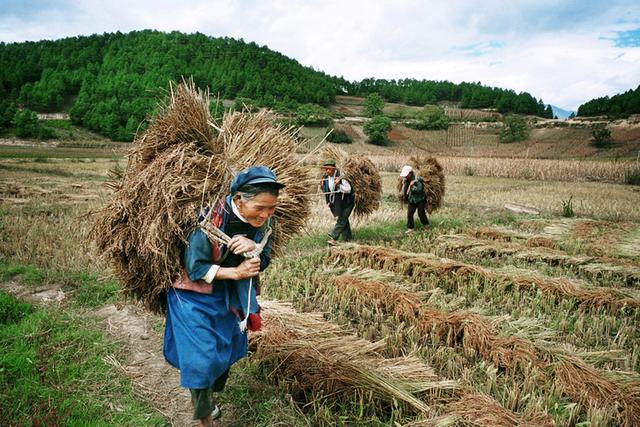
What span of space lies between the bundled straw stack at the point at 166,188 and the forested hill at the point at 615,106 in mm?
52012

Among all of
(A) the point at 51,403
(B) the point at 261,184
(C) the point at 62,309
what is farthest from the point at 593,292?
(C) the point at 62,309

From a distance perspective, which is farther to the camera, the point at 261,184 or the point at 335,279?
the point at 335,279

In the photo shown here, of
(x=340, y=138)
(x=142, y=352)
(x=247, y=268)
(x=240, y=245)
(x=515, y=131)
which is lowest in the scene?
(x=142, y=352)

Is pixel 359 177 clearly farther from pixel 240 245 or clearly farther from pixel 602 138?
pixel 602 138

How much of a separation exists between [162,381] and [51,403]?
2.35 feet

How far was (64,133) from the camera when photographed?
4334 centimetres

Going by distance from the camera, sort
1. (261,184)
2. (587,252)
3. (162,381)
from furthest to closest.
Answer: (587,252), (162,381), (261,184)

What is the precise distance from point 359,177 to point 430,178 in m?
1.92

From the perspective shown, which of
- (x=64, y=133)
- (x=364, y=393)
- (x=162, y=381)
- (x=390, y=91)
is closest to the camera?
(x=364, y=393)

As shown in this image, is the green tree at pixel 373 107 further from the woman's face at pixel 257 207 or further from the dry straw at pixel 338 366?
the woman's face at pixel 257 207

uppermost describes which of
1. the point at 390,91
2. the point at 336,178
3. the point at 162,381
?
the point at 390,91

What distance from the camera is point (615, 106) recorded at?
46344mm

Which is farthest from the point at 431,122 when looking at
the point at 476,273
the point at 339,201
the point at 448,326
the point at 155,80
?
the point at 448,326

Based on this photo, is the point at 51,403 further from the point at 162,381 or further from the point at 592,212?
the point at 592,212
